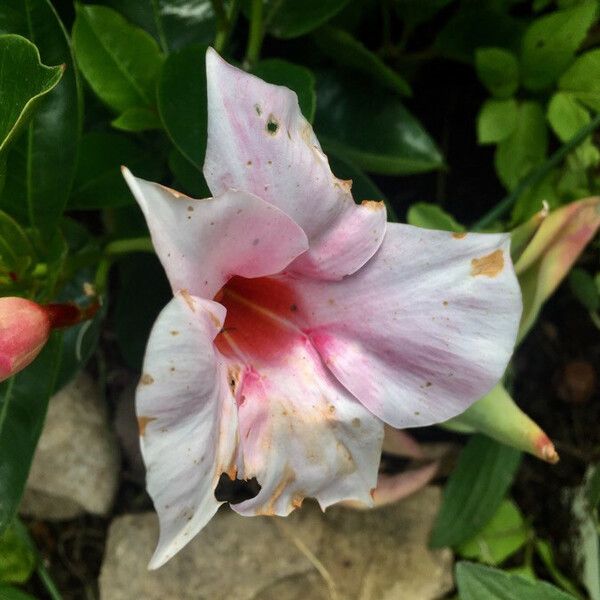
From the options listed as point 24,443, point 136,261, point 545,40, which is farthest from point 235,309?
point 545,40

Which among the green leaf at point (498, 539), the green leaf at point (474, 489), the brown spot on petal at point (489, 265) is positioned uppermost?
the brown spot on petal at point (489, 265)

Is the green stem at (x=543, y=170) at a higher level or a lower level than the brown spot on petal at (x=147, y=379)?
lower

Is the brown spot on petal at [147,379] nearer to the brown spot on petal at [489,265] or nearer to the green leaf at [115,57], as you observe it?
the brown spot on petal at [489,265]

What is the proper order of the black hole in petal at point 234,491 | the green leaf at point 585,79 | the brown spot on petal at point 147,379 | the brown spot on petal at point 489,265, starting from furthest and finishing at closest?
the black hole in petal at point 234,491
the green leaf at point 585,79
the brown spot on petal at point 489,265
the brown spot on petal at point 147,379

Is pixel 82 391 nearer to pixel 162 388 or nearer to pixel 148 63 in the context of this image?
pixel 148 63

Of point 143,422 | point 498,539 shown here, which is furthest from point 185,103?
point 498,539

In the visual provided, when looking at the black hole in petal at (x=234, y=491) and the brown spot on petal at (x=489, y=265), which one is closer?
the brown spot on petal at (x=489, y=265)

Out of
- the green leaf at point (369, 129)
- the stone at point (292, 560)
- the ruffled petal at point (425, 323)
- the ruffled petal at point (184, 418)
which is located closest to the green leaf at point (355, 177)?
the green leaf at point (369, 129)
